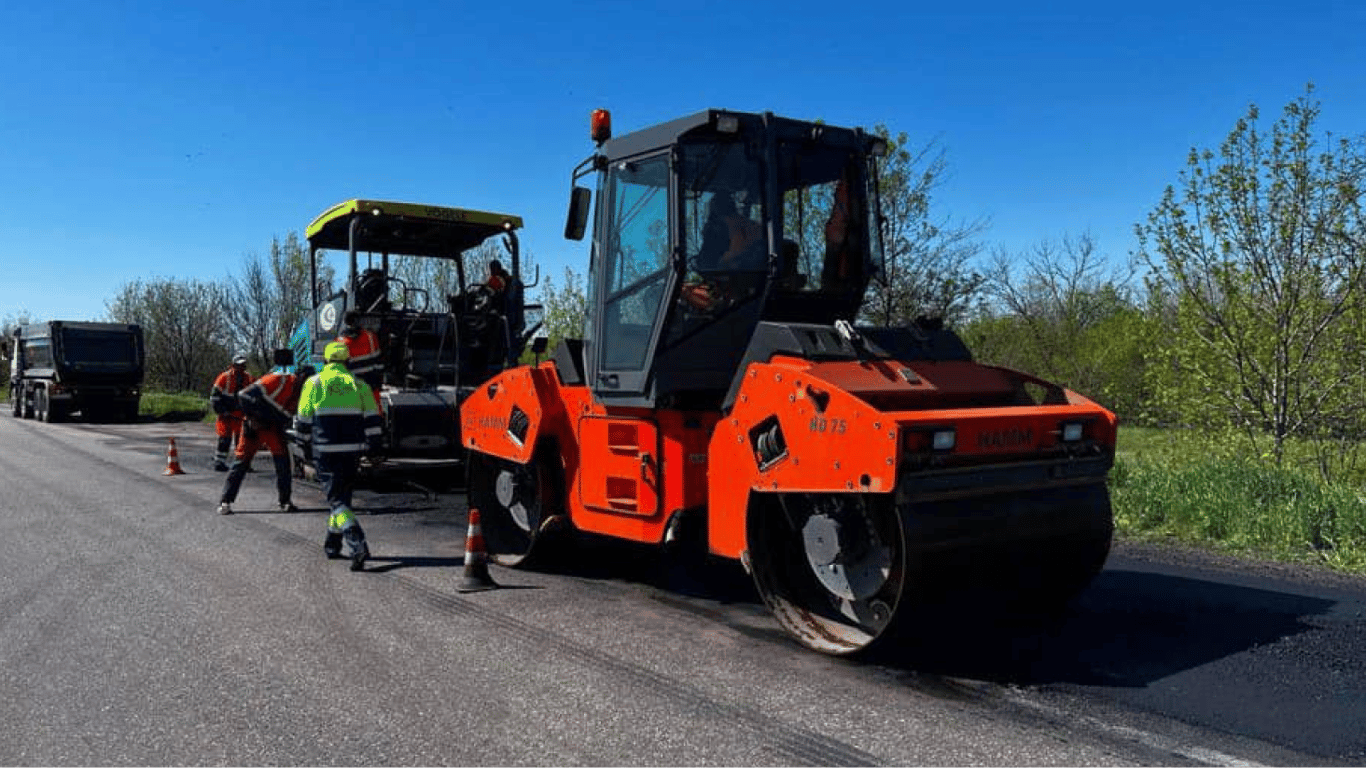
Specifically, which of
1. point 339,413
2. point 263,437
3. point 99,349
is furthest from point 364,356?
point 99,349

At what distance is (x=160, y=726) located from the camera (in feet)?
12.9

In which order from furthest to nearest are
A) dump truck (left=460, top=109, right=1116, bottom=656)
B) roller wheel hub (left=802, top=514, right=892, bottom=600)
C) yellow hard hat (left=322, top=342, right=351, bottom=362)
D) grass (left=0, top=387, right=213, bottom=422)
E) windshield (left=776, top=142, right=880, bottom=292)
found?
1. grass (left=0, top=387, right=213, bottom=422)
2. yellow hard hat (left=322, top=342, right=351, bottom=362)
3. windshield (left=776, top=142, right=880, bottom=292)
4. roller wheel hub (left=802, top=514, right=892, bottom=600)
5. dump truck (left=460, top=109, right=1116, bottom=656)

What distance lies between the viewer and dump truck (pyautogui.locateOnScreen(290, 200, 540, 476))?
1054 cm

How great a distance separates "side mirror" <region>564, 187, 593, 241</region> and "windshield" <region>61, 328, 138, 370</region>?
25.2m

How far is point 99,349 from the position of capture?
26.4m

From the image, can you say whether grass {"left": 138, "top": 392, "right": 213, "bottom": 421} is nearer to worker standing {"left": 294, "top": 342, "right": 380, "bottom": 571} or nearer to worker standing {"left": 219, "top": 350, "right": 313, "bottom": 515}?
worker standing {"left": 219, "top": 350, "right": 313, "bottom": 515}

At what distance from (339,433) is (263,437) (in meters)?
3.51

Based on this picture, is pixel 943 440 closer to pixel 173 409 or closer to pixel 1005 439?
pixel 1005 439

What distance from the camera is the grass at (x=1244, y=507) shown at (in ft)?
22.9

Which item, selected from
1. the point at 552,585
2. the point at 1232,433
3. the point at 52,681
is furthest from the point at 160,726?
the point at 1232,433

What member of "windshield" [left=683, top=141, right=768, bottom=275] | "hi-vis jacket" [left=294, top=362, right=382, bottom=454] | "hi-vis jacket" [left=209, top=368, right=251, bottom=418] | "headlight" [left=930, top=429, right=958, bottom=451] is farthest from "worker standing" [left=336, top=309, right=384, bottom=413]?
"headlight" [left=930, top=429, right=958, bottom=451]

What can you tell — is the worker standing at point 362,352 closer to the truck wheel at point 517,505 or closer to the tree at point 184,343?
the truck wheel at point 517,505

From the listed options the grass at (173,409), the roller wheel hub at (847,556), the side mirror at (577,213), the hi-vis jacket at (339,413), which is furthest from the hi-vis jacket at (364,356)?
the grass at (173,409)

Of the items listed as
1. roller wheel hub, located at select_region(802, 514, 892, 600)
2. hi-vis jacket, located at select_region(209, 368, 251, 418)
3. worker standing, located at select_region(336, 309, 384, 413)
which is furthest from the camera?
hi-vis jacket, located at select_region(209, 368, 251, 418)
